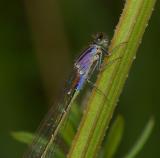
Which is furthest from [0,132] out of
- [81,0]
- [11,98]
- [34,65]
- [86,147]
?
[86,147]

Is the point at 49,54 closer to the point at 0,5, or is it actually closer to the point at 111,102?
the point at 0,5

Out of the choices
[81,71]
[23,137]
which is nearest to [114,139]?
[23,137]

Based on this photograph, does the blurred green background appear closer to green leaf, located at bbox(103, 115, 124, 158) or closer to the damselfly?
the damselfly

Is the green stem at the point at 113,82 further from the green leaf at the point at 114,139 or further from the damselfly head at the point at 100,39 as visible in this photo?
the damselfly head at the point at 100,39

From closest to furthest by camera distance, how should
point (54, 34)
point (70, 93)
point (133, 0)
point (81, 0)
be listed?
point (133, 0), point (70, 93), point (54, 34), point (81, 0)

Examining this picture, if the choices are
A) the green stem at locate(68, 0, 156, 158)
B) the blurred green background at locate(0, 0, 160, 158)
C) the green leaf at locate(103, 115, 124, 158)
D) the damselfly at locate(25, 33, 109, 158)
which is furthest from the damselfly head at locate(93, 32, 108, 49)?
the blurred green background at locate(0, 0, 160, 158)

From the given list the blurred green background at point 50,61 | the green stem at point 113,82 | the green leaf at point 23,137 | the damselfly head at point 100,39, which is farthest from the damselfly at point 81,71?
the blurred green background at point 50,61

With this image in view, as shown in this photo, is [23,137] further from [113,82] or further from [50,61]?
[50,61]
